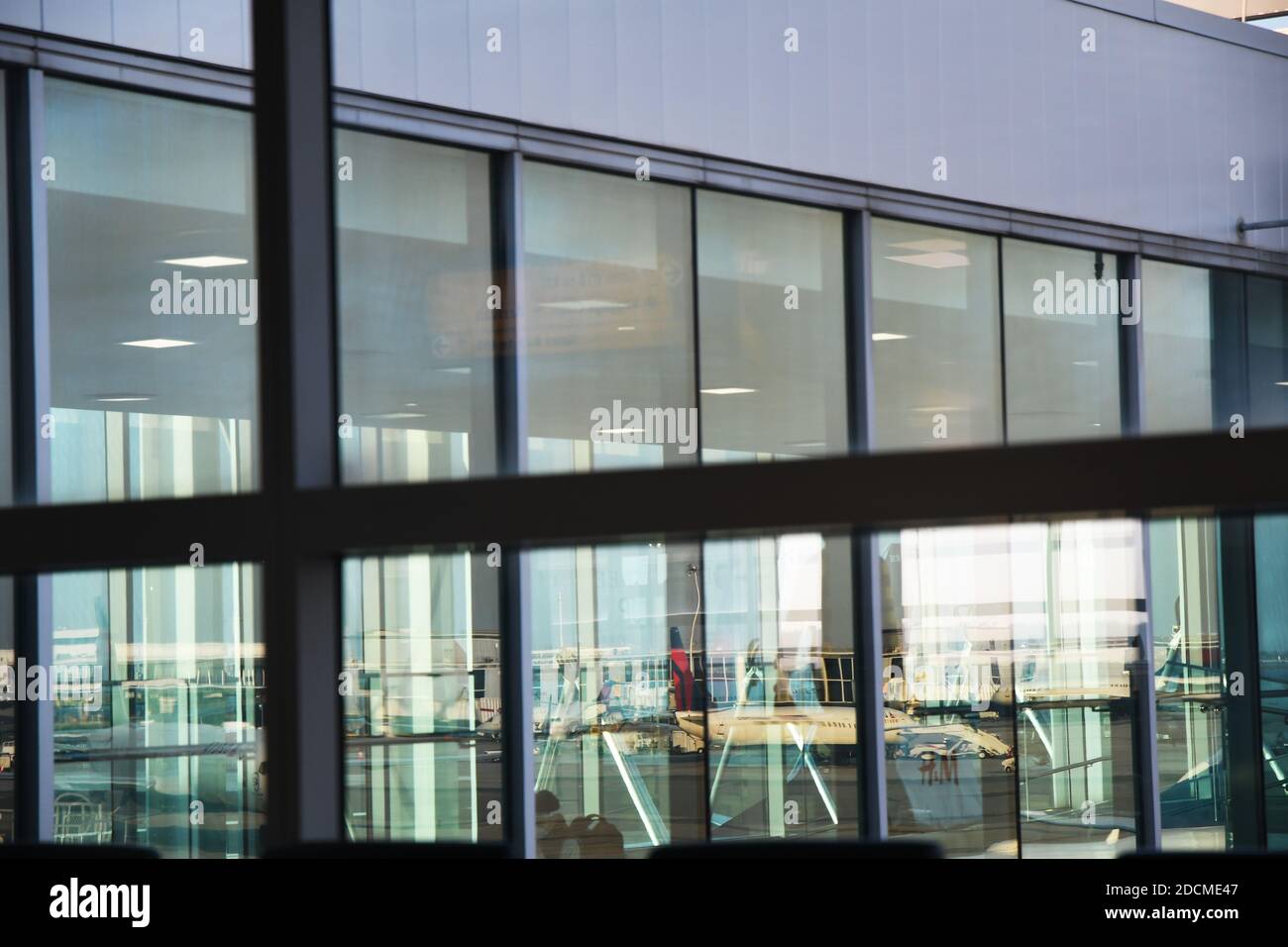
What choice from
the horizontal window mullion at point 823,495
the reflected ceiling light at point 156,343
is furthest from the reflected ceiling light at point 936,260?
the horizontal window mullion at point 823,495

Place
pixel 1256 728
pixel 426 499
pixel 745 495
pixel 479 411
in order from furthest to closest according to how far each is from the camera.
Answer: pixel 1256 728 → pixel 479 411 → pixel 426 499 → pixel 745 495

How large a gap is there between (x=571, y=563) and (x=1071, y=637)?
A: 2.56 meters

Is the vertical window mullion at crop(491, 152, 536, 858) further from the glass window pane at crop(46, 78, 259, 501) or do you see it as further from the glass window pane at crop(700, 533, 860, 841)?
the glass window pane at crop(46, 78, 259, 501)

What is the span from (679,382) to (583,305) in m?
0.51

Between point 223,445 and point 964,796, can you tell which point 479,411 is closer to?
point 223,445

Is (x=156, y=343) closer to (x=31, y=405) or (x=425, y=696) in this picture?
(x=31, y=405)

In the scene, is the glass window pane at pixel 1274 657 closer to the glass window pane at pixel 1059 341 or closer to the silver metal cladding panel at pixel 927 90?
the glass window pane at pixel 1059 341

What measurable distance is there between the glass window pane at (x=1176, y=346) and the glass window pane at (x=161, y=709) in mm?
3986

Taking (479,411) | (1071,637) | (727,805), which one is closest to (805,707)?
(727,805)

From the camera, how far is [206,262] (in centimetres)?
435

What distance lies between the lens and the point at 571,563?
16.3 feet

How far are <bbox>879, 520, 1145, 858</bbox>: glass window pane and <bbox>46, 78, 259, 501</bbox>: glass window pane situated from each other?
2.94 metres

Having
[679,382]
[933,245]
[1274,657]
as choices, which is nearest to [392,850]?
[679,382]

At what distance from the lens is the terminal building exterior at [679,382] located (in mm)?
4207
